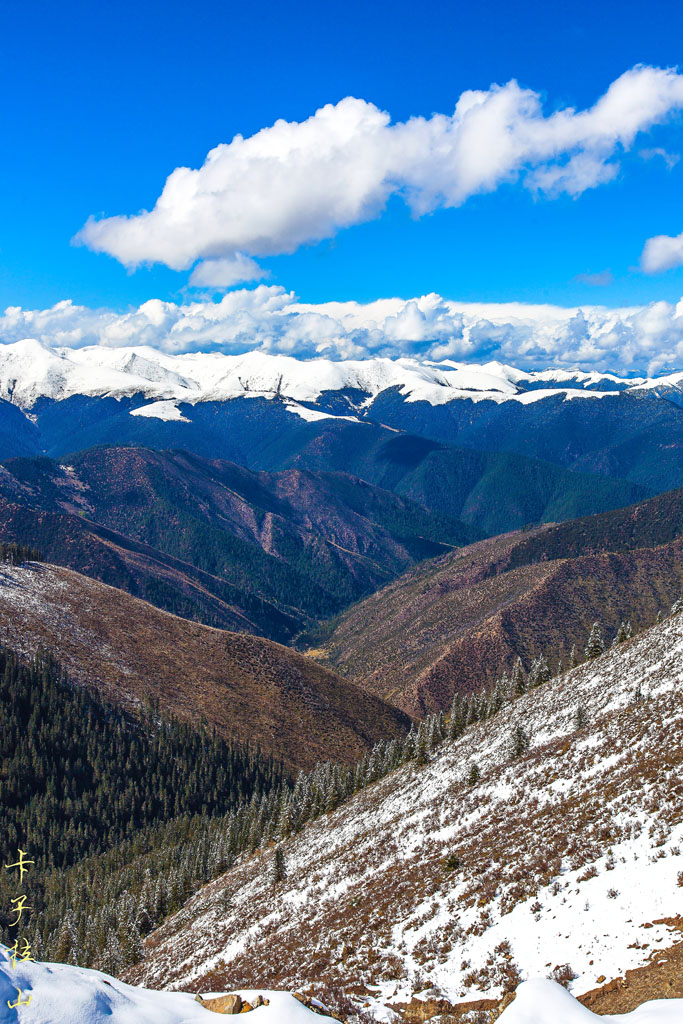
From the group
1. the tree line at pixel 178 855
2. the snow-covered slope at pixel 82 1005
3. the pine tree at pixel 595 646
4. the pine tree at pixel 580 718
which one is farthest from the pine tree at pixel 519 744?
the snow-covered slope at pixel 82 1005

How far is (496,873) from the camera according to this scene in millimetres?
34500

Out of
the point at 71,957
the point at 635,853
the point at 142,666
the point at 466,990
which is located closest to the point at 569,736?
the point at 635,853

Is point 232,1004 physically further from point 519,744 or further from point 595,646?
point 595,646

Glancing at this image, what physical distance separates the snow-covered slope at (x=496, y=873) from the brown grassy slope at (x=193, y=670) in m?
85.3

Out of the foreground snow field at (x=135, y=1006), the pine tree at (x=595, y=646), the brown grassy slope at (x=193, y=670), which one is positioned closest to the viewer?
the foreground snow field at (x=135, y=1006)

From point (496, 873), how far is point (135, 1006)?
1013 inches

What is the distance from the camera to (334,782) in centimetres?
9244

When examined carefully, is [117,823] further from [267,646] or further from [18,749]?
[267,646]

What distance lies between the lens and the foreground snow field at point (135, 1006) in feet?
43.1

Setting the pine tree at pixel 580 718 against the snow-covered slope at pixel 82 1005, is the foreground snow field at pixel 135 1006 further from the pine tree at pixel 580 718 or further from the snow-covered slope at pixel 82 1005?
the pine tree at pixel 580 718

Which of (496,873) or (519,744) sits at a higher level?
(519,744)

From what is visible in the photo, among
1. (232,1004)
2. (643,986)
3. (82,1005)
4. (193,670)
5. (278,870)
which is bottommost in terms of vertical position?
(278,870)

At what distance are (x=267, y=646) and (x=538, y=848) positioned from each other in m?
168

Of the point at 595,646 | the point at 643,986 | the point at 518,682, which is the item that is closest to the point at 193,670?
the point at 518,682
